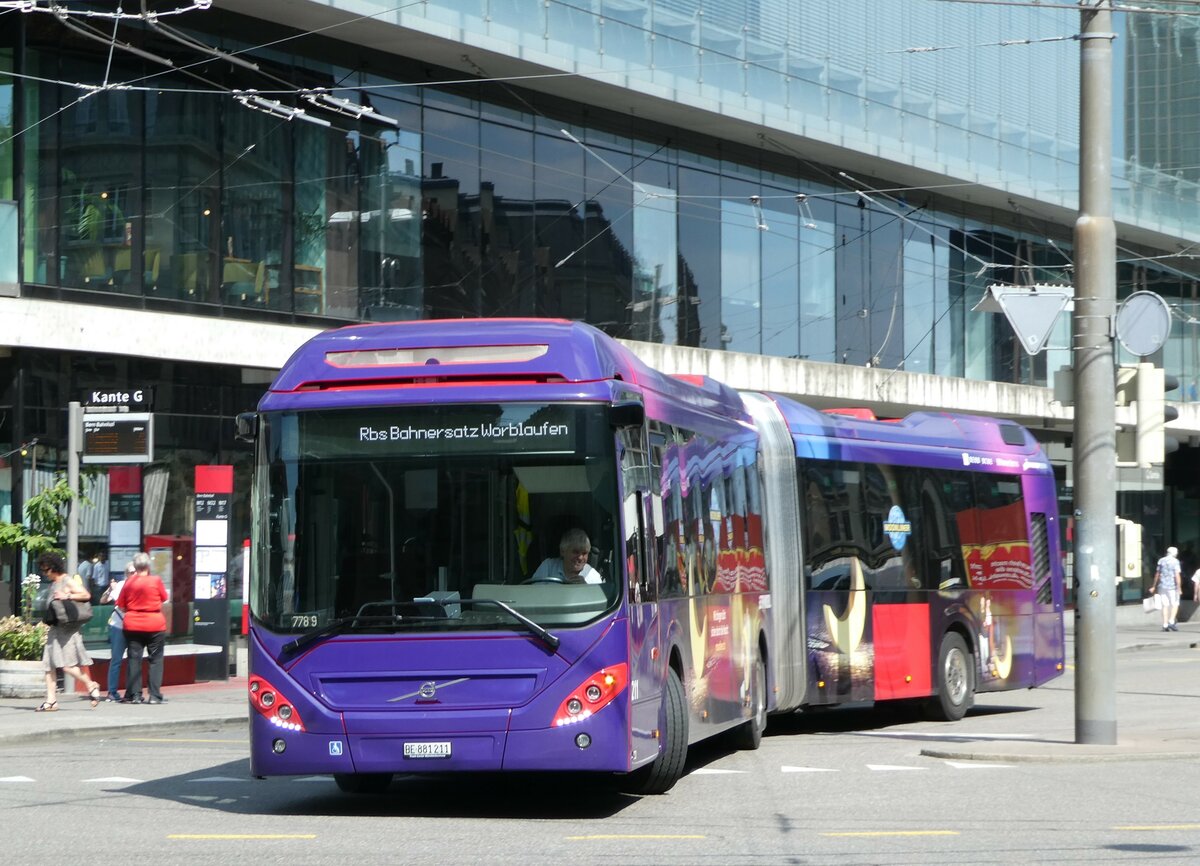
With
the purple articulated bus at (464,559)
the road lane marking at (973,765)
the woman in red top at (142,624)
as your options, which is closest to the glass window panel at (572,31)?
the woman in red top at (142,624)

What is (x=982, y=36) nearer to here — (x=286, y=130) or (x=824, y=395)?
(x=824, y=395)

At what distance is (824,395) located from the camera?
3803 centimetres

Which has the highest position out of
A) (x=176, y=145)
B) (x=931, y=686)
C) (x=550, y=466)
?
(x=176, y=145)

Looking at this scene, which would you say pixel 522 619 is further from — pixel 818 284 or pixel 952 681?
pixel 818 284

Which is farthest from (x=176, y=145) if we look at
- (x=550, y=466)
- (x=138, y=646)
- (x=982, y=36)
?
(x=982, y=36)

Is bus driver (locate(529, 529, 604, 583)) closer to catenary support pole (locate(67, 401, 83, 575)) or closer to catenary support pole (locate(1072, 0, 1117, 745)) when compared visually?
catenary support pole (locate(1072, 0, 1117, 745))

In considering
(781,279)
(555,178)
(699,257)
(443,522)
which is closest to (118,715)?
(443,522)

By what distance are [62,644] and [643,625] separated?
11.2 m

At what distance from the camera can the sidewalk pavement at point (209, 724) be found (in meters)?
14.2

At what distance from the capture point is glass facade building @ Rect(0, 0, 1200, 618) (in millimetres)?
25750

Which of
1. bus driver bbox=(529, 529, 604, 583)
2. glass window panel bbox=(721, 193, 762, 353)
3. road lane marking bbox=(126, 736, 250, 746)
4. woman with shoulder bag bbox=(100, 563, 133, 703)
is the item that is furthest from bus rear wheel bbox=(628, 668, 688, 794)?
glass window panel bbox=(721, 193, 762, 353)

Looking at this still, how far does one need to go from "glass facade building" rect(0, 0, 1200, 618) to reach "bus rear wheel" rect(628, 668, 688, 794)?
11062 mm

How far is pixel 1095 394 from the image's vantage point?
14.7 m

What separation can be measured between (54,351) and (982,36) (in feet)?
77.2
